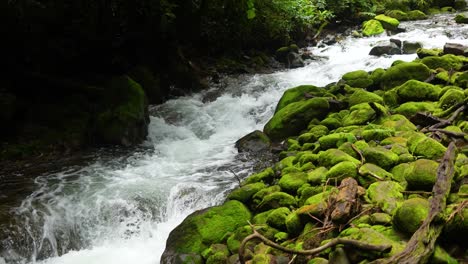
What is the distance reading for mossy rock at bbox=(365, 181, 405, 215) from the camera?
4.21 metres

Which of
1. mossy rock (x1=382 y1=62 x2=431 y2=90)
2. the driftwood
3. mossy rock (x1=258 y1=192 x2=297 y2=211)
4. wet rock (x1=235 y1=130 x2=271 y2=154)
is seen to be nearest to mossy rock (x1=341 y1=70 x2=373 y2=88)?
mossy rock (x1=382 y1=62 x2=431 y2=90)

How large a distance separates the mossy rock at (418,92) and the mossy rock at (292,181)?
11.7 ft

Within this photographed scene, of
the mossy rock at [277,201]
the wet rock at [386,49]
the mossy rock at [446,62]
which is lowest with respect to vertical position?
the mossy rock at [277,201]

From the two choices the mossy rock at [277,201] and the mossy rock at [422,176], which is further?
the mossy rock at [277,201]

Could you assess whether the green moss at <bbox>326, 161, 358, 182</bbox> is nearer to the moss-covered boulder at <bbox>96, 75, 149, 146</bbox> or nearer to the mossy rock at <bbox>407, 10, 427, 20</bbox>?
the moss-covered boulder at <bbox>96, 75, 149, 146</bbox>

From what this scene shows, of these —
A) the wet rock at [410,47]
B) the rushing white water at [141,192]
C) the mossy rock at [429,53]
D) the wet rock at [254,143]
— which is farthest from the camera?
the wet rock at [410,47]

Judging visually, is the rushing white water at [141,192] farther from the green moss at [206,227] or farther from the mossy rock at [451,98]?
the mossy rock at [451,98]

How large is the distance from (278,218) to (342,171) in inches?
41.2

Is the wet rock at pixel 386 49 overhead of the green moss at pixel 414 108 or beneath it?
overhead

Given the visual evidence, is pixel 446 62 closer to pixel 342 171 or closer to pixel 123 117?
pixel 342 171

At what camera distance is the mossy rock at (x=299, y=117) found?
27.9ft

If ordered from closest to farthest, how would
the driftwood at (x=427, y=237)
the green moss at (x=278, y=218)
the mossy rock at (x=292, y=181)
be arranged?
1. the driftwood at (x=427, y=237)
2. the green moss at (x=278, y=218)
3. the mossy rock at (x=292, y=181)

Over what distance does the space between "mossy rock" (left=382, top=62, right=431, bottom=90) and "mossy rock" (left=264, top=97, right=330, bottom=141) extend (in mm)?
1661

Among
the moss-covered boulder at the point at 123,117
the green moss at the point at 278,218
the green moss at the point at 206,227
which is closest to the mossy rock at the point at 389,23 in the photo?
the moss-covered boulder at the point at 123,117
